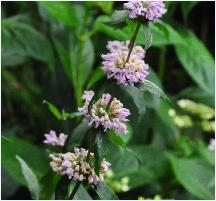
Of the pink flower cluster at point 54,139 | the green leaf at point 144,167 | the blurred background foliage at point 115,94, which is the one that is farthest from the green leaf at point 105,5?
the pink flower cluster at point 54,139

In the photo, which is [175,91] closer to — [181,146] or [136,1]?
[181,146]

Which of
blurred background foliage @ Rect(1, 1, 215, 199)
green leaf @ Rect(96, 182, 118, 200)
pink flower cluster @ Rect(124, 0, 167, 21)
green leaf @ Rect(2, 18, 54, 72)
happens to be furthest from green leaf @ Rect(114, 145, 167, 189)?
pink flower cluster @ Rect(124, 0, 167, 21)

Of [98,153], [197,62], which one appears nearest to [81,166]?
[98,153]

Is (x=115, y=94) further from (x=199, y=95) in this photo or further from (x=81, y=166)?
(x=81, y=166)

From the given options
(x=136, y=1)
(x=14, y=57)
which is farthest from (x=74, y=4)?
(x=136, y=1)

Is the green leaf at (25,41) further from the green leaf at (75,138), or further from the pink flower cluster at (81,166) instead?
the pink flower cluster at (81,166)

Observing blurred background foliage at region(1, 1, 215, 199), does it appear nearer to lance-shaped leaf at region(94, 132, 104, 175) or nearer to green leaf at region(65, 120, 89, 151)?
green leaf at region(65, 120, 89, 151)
